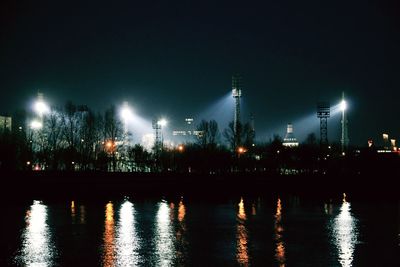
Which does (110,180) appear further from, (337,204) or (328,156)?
(328,156)

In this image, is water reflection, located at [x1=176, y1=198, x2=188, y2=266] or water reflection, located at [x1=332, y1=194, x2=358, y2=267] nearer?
water reflection, located at [x1=176, y1=198, x2=188, y2=266]

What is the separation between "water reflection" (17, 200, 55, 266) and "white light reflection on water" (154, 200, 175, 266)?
2915 mm

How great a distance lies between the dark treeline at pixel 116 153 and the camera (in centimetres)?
5300

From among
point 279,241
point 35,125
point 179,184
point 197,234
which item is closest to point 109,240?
point 197,234

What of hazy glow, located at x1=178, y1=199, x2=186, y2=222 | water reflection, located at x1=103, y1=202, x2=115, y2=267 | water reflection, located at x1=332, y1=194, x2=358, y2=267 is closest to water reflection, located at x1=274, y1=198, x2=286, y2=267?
water reflection, located at x1=332, y1=194, x2=358, y2=267

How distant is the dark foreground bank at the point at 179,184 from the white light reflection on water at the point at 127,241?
46.7ft

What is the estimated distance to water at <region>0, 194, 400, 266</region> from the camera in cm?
1456

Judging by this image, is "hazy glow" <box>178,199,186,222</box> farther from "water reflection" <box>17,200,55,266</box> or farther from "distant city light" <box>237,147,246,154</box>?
"distant city light" <box>237,147,246,154</box>

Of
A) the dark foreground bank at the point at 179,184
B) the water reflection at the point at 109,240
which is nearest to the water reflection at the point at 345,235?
the water reflection at the point at 109,240

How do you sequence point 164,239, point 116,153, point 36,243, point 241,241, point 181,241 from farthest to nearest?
1. point 116,153
2. point 164,239
3. point 241,241
4. point 181,241
5. point 36,243

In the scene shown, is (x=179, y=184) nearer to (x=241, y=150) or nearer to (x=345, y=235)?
(x=241, y=150)

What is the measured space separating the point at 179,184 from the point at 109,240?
29.7 m

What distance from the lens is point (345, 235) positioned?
1889 centimetres

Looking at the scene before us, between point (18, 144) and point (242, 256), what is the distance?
42.6 meters
